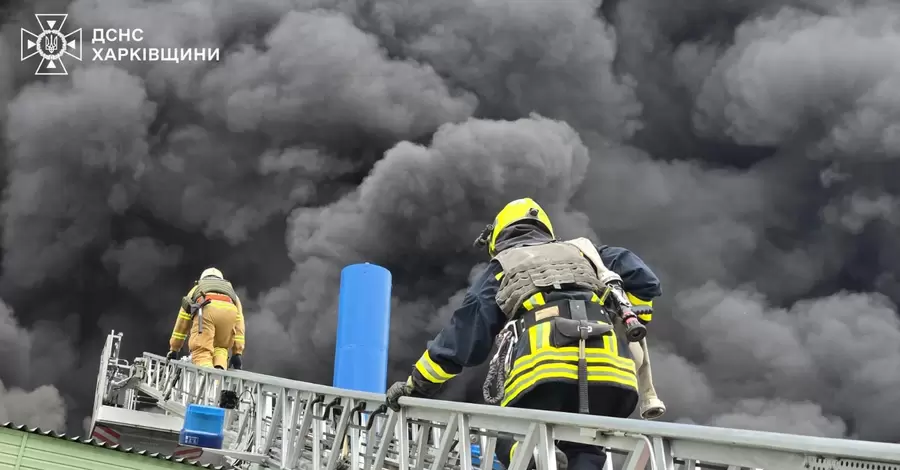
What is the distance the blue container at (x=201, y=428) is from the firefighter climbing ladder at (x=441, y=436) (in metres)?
0.35

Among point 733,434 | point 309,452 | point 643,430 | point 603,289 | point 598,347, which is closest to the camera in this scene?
point 733,434

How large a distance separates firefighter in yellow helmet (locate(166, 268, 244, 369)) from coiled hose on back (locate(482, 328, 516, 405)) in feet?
21.2

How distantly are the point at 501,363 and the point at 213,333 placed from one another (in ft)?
22.4

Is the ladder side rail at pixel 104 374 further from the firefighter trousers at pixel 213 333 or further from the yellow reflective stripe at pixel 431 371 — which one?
Result: the yellow reflective stripe at pixel 431 371

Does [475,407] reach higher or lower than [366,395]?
lower

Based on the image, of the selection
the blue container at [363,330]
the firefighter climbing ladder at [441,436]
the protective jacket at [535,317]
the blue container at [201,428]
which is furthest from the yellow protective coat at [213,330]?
the protective jacket at [535,317]

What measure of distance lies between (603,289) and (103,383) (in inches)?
476

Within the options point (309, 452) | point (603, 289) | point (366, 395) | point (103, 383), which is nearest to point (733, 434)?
point (603, 289)

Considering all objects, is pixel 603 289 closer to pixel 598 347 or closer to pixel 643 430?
pixel 598 347

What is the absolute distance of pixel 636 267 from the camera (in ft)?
14.3

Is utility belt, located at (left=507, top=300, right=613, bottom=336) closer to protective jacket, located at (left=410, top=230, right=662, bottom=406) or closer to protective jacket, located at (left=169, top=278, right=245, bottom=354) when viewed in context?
protective jacket, located at (left=410, top=230, right=662, bottom=406)

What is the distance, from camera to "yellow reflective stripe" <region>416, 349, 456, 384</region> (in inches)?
165

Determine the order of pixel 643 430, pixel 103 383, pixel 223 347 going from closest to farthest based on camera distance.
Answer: pixel 643 430 → pixel 223 347 → pixel 103 383

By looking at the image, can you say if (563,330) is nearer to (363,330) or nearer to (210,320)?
(210,320)
